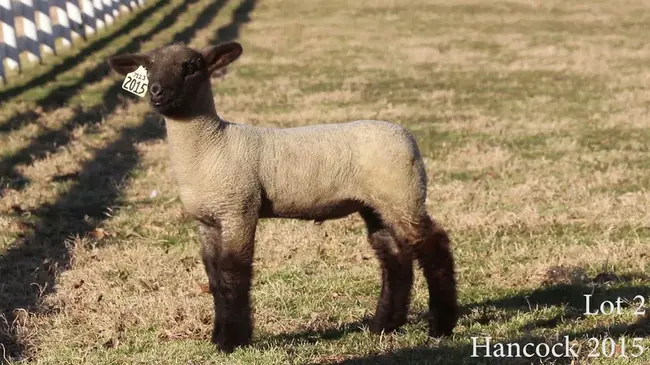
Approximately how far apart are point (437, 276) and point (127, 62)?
2.61 meters

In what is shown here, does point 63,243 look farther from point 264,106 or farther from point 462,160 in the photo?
point 264,106

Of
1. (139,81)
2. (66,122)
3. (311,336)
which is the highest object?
(139,81)

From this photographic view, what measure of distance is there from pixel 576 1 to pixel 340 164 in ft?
116

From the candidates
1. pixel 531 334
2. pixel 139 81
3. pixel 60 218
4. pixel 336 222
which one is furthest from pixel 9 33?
pixel 531 334

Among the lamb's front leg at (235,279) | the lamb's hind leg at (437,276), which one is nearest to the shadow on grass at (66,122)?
the lamb's front leg at (235,279)

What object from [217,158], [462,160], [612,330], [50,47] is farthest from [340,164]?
[50,47]

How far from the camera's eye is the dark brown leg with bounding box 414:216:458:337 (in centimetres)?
658

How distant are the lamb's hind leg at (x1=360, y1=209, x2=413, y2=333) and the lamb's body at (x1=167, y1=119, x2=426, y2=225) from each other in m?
0.23

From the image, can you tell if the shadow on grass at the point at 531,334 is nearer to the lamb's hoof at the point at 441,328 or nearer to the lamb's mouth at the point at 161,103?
the lamb's hoof at the point at 441,328

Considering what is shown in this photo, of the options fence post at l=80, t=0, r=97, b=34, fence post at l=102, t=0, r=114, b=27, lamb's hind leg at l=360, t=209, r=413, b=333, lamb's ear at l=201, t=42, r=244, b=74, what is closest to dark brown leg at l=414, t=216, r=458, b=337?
lamb's hind leg at l=360, t=209, r=413, b=333

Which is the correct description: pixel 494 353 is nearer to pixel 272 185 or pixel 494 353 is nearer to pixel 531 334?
pixel 531 334

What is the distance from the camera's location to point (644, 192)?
36.4 ft

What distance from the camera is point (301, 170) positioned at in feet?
21.4

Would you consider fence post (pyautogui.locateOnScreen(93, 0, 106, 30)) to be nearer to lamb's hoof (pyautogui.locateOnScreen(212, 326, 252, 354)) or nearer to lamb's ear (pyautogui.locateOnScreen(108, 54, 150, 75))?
lamb's ear (pyautogui.locateOnScreen(108, 54, 150, 75))
